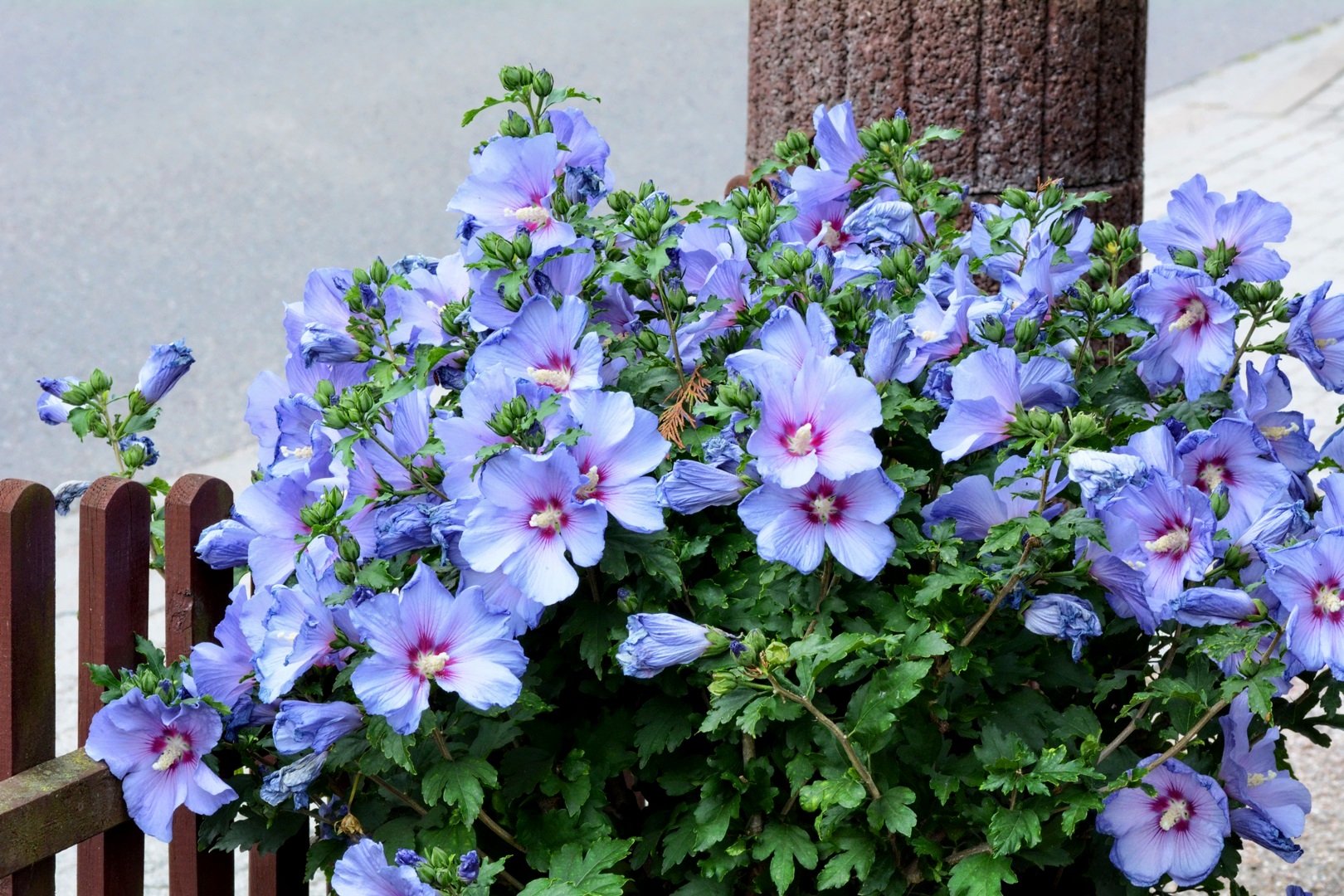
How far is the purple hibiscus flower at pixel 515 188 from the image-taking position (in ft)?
5.68

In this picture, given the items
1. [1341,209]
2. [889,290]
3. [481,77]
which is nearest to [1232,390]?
[889,290]

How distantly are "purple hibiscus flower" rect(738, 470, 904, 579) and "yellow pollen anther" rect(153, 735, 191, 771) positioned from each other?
2.39 feet

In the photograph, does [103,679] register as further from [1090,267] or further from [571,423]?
[1090,267]

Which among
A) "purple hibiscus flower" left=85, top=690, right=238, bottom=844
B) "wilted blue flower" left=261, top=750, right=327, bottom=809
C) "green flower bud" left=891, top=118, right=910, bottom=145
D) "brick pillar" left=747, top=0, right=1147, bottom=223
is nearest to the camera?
"wilted blue flower" left=261, top=750, right=327, bottom=809

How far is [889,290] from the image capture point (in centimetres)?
183

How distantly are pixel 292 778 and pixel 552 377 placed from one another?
1.64 feet

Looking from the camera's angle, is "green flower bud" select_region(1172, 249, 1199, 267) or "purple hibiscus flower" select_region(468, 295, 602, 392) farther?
"green flower bud" select_region(1172, 249, 1199, 267)

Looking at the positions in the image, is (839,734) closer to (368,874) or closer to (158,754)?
(368,874)

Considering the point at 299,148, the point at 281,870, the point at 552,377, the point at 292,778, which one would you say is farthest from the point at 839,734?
the point at 299,148

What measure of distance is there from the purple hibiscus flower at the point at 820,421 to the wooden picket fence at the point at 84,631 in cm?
74

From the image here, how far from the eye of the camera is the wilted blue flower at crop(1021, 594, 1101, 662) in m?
1.54

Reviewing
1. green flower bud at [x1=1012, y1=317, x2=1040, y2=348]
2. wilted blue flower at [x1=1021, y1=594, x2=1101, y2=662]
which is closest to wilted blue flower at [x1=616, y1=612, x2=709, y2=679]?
wilted blue flower at [x1=1021, y1=594, x2=1101, y2=662]

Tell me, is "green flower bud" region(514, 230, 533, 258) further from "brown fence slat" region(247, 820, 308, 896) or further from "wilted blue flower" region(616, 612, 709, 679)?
"brown fence slat" region(247, 820, 308, 896)

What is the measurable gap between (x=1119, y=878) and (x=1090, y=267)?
72 centimetres
